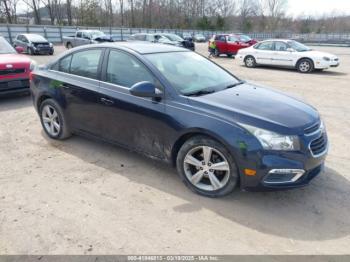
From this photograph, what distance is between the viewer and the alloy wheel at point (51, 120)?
506 centimetres

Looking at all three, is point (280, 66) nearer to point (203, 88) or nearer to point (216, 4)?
point (203, 88)

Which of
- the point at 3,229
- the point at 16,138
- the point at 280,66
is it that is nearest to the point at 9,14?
the point at 280,66

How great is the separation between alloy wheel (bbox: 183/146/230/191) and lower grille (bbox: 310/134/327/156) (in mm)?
915

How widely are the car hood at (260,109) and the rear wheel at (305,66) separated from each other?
11.0m

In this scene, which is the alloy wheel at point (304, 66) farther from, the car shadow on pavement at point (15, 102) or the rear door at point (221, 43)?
the car shadow on pavement at point (15, 102)

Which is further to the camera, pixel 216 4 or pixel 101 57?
pixel 216 4

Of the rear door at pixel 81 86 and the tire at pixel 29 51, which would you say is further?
the tire at pixel 29 51

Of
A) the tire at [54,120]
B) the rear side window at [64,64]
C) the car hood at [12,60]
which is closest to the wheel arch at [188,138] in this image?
the tire at [54,120]

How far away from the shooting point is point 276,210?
3291 millimetres

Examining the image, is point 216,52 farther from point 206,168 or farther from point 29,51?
point 206,168

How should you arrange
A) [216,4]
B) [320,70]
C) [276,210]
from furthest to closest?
1. [216,4]
2. [320,70]
3. [276,210]

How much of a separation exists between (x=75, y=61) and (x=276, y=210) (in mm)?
3592

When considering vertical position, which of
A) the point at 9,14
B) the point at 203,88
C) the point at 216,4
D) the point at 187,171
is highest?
the point at 216,4

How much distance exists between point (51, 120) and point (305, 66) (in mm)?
12145
